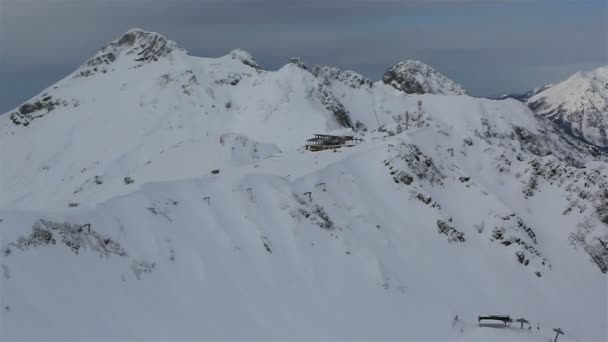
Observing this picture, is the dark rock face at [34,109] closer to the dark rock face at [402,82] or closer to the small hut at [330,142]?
the small hut at [330,142]

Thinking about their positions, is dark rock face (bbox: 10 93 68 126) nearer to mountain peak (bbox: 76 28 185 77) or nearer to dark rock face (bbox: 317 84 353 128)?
mountain peak (bbox: 76 28 185 77)

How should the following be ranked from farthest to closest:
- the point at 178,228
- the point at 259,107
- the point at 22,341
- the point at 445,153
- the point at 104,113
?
the point at 104,113 < the point at 259,107 < the point at 445,153 < the point at 178,228 < the point at 22,341

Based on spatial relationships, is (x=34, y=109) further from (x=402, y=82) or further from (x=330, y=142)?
(x=402, y=82)

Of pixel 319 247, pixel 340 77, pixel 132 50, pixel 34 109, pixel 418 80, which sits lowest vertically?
pixel 319 247

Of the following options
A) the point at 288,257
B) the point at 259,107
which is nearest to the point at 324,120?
the point at 259,107

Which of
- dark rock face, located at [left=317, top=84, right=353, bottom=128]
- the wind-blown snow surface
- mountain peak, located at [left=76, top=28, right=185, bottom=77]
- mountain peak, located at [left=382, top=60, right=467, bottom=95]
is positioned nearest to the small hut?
the wind-blown snow surface

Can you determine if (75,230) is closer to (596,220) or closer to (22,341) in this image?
(22,341)

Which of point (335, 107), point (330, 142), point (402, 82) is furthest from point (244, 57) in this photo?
point (330, 142)
